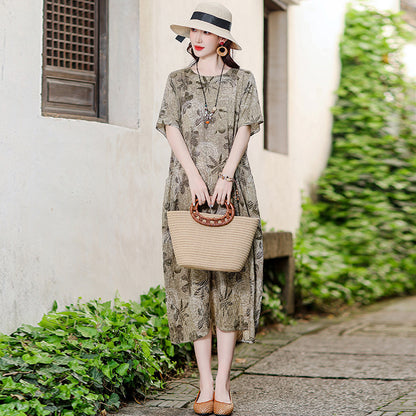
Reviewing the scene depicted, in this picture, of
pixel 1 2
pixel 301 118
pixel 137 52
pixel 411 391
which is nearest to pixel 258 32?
pixel 301 118

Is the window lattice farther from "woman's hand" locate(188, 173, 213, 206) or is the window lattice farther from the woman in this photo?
"woman's hand" locate(188, 173, 213, 206)

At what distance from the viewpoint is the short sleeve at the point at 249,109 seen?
3.47 metres

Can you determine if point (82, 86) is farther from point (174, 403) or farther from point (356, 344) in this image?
point (356, 344)

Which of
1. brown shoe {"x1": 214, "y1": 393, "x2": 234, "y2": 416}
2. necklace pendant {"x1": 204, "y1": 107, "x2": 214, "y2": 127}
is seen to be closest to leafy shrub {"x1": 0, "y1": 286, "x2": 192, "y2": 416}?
brown shoe {"x1": 214, "y1": 393, "x2": 234, "y2": 416}

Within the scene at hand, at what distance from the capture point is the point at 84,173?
415cm

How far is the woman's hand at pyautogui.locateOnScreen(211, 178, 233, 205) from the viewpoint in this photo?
3.39 m

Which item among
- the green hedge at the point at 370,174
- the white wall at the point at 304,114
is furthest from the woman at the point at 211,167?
the green hedge at the point at 370,174

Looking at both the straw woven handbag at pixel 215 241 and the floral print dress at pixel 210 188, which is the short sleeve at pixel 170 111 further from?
the straw woven handbag at pixel 215 241

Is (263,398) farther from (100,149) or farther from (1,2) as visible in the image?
(1,2)

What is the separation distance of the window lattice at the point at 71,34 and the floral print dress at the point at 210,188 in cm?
120

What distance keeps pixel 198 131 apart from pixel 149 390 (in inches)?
56.5

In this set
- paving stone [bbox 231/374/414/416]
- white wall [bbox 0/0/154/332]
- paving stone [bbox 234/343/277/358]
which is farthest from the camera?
paving stone [bbox 234/343/277/358]

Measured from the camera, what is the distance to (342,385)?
4.18 meters

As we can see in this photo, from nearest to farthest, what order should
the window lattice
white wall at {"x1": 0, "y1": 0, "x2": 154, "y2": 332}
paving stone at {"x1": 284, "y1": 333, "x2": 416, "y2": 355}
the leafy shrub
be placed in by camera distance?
the leafy shrub
white wall at {"x1": 0, "y1": 0, "x2": 154, "y2": 332}
the window lattice
paving stone at {"x1": 284, "y1": 333, "x2": 416, "y2": 355}
